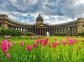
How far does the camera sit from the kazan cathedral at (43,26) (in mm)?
108069

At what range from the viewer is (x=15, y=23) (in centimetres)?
11894

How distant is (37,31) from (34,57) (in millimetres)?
128213

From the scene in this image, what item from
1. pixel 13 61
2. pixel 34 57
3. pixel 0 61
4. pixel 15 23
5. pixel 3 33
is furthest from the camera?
pixel 15 23

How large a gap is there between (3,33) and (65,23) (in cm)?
7636

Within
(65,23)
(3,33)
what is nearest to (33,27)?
(65,23)

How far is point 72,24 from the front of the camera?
120 m

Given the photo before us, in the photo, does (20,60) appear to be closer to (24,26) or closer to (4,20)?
(4,20)

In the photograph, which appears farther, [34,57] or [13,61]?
[34,57]

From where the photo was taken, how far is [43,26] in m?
135

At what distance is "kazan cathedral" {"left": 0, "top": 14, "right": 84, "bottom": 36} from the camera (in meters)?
108

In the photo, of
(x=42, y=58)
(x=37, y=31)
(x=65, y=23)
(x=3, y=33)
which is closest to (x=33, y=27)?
(x=37, y=31)

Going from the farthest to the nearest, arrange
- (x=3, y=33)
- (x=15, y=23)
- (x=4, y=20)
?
(x=15, y=23) → (x=4, y=20) → (x=3, y=33)

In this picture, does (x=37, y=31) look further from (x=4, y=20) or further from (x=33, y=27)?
(x=4, y=20)

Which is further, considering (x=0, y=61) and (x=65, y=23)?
(x=65, y=23)
